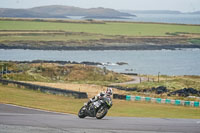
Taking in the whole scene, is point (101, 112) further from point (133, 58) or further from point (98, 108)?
point (133, 58)

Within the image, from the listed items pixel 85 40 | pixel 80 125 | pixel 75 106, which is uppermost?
pixel 80 125

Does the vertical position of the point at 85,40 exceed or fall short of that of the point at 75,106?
it falls short

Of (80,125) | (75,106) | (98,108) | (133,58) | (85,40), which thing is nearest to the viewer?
(80,125)

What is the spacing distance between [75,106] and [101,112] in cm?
996

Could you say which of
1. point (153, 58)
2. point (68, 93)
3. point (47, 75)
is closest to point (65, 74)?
point (47, 75)

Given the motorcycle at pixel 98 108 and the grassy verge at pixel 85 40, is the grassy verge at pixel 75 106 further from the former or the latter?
the grassy verge at pixel 85 40

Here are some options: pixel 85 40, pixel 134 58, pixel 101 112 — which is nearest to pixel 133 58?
pixel 134 58

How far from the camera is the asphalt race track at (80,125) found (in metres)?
20.3

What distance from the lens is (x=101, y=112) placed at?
2327cm

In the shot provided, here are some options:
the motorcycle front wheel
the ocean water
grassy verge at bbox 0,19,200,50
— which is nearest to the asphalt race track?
the motorcycle front wheel

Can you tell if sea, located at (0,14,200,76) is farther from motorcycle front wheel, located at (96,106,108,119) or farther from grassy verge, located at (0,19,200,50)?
motorcycle front wheel, located at (96,106,108,119)

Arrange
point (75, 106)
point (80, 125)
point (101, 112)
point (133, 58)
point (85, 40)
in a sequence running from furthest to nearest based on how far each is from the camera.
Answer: point (85, 40) < point (133, 58) < point (75, 106) < point (101, 112) < point (80, 125)

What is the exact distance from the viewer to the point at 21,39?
170 meters

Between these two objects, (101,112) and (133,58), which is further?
(133,58)
